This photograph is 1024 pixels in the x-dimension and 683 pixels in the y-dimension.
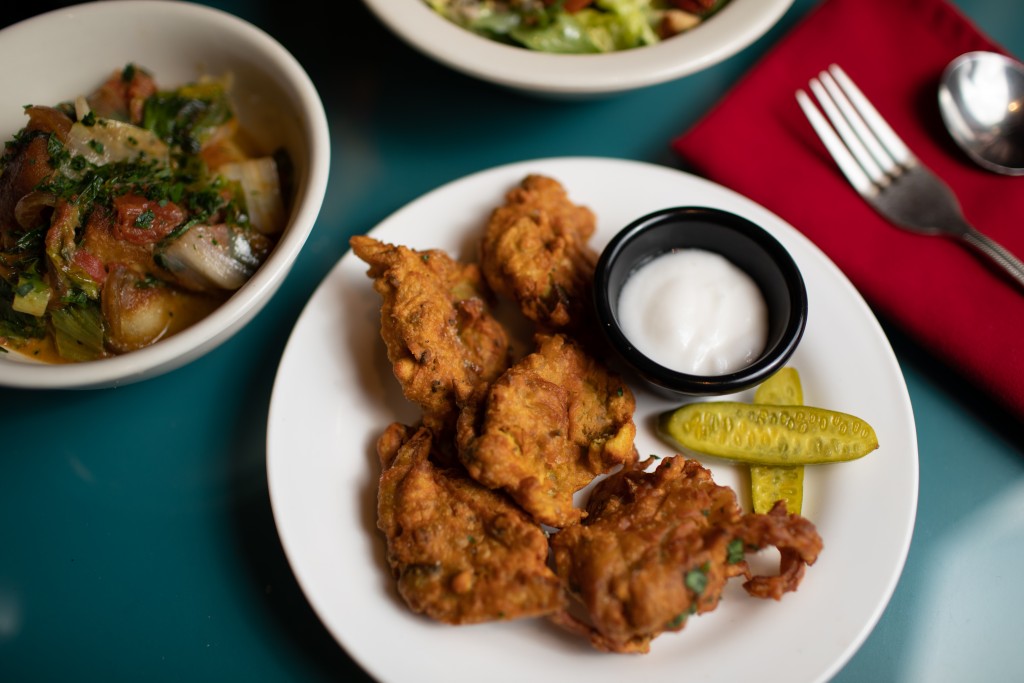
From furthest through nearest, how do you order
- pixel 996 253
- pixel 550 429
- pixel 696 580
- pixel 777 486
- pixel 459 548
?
pixel 996 253
pixel 777 486
pixel 550 429
pixel 459 548
pixel 696 580

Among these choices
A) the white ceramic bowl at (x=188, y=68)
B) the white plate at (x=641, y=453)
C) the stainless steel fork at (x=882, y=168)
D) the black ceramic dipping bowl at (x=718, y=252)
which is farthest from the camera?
the stainless steel fork at (x=882, y=168)

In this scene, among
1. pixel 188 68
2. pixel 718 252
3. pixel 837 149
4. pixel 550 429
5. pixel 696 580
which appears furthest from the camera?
pixel 837 149

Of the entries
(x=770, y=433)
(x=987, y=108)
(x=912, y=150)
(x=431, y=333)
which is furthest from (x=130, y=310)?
(x=987, y=108)

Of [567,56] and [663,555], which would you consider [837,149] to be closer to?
[567,56]

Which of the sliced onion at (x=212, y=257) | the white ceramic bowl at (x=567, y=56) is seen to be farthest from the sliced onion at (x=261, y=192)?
Answer: the white ceramic bowl at (x=567, y=56)

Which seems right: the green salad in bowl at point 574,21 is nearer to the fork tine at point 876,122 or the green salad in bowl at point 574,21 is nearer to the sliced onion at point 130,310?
the fork tine at point 876,122

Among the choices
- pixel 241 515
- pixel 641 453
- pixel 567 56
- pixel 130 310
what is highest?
pixel 567 56

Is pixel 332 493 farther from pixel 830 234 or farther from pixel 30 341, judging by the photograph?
pixel 830 234
